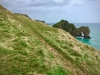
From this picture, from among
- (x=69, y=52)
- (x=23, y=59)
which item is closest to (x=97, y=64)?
(x=69, y=52)

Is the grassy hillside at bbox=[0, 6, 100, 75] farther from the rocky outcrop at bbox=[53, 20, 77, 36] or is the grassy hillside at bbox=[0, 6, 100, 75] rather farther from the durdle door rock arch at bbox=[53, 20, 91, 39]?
the durdle door rock arch at bbox=[53, 20, 91, 39]

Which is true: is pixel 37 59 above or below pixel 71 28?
below

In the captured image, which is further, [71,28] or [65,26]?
[71,28]

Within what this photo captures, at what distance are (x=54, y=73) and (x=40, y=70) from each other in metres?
2.27

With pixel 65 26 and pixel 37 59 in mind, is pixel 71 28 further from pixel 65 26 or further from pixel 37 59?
pixel 37 59

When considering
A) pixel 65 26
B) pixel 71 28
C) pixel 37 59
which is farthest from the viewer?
pixel 71 28

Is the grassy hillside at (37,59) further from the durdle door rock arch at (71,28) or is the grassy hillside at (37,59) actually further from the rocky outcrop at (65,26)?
the durdle door rock arch at (71,28)

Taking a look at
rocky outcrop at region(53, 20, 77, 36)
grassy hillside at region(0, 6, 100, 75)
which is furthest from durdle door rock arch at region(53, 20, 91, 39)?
grassy hillside at region(0, 6, 100, 75)

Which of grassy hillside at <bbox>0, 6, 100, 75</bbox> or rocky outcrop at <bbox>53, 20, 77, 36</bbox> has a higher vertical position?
rocky outcrop at <bbox>53, 20, 77, 36</bbox>

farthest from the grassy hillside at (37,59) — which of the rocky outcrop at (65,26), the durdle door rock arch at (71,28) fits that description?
the durdle door rock arch at (71,28)

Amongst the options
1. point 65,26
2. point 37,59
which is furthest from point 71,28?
point 37,59

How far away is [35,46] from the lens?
30125 mm

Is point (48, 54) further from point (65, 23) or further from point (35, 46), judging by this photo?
point (65, 23)

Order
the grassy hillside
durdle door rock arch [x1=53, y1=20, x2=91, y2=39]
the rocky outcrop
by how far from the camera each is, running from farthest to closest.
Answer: durdle door rock arch [x1=53, y1=20, x2=91, y2=39], the rocky outcrop, the grassy hillside
